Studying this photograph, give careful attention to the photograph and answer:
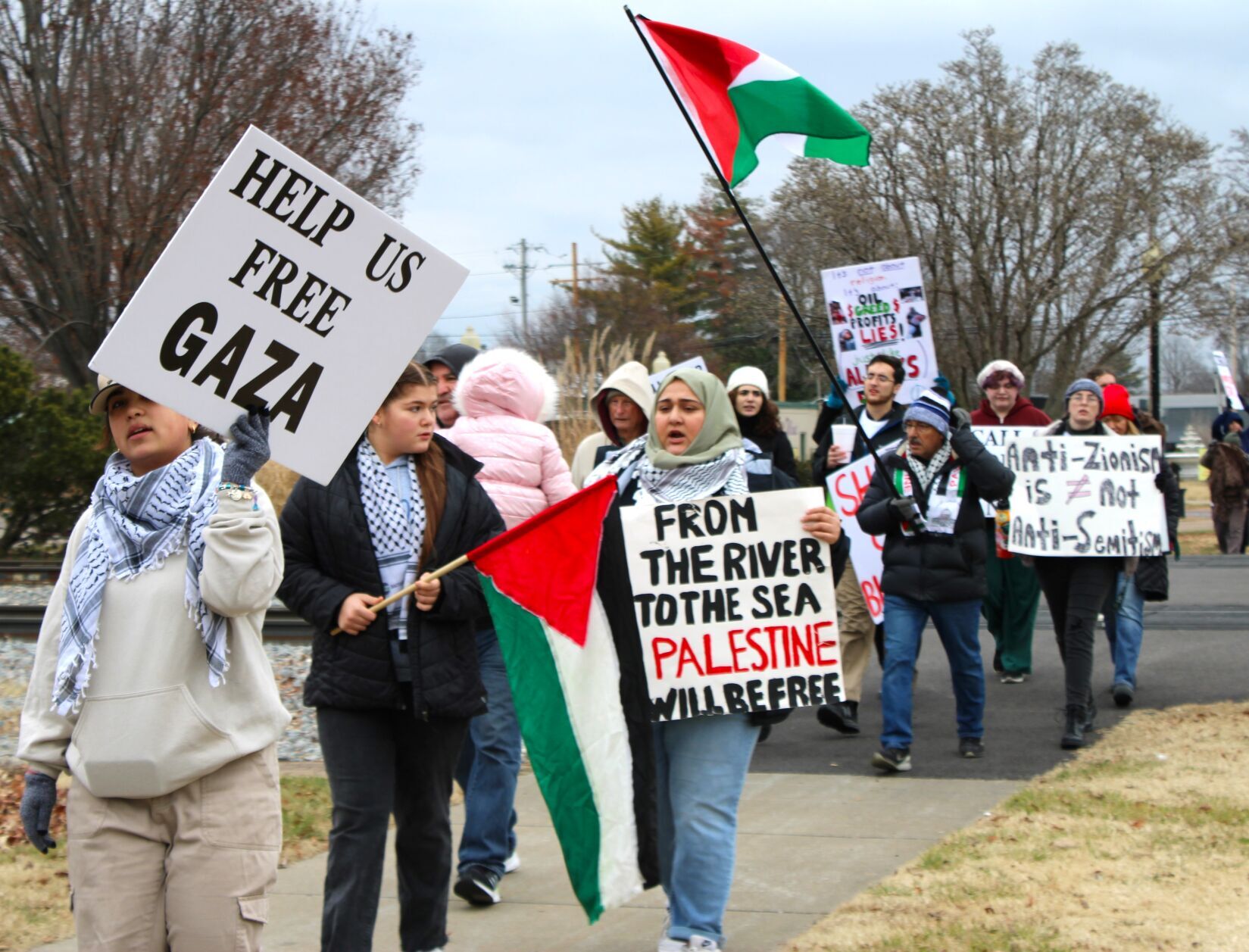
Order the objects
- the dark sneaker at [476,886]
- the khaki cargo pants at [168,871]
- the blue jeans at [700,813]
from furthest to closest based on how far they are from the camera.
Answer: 1. the dark sneaker at [476,886]
2. the blue jeans at [700,813]
3. the khaki cargo pants at [168,871]

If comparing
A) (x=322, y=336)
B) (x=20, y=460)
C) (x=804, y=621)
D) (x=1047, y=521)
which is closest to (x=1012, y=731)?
(x=1047, y=521)

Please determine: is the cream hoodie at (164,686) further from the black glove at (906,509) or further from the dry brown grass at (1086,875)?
the black glove at (906,509)

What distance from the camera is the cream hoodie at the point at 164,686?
12.6 feet

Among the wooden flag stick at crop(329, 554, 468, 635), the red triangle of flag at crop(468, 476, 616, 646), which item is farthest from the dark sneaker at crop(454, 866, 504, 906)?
the wooden flag stick at crop(329, 554, 468, 635)

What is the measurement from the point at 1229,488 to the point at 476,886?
59.9 ft

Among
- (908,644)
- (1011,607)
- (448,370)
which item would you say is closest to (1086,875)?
(908,644)

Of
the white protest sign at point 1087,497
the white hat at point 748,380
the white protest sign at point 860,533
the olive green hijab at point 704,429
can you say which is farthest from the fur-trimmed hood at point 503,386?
the white protest sign at point 1087,497

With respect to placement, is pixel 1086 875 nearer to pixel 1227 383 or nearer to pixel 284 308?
pixel 284 308

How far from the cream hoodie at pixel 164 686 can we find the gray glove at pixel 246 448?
0.30ft

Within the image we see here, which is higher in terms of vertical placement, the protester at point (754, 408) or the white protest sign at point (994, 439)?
the protester at point (754, 408)

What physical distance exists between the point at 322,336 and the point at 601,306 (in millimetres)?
54762

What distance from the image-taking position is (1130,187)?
3366cm

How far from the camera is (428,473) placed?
5.05m

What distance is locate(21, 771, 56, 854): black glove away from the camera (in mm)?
3965
